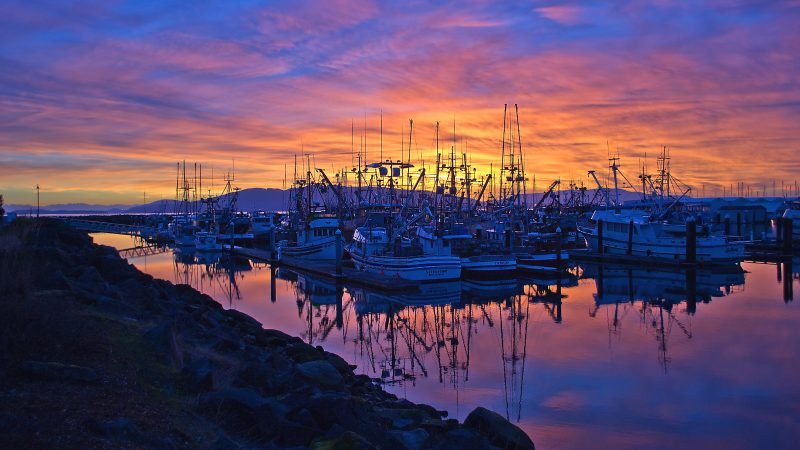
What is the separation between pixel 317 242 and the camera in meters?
48.8

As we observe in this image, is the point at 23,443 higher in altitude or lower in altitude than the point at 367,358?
higher

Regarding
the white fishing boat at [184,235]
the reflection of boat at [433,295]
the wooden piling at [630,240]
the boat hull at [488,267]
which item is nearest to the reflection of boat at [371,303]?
the reflection of boat at [433,295]

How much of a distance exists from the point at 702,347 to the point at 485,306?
10.4 m

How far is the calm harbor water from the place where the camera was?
1479 cm

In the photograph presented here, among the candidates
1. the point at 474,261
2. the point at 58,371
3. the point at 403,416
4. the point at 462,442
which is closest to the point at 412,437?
the point at 462,442

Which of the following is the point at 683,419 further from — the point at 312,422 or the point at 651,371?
the point at 312,422

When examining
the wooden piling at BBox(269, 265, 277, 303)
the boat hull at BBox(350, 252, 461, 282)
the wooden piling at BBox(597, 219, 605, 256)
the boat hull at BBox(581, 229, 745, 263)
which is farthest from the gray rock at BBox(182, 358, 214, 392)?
the wooden piling at BBox(597, 219, 605, 256)

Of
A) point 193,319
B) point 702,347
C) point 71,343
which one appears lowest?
point 702,347

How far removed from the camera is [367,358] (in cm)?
2070

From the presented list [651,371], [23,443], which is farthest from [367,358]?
[23,443]

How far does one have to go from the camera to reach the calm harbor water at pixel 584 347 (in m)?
14.8

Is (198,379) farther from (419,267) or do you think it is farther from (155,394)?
(419,267)

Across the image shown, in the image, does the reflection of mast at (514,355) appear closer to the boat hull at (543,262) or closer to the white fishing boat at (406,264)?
the white fishing boat at (406,264)

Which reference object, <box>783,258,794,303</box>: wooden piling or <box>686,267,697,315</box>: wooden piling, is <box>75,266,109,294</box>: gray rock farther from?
<box>783,258,794,303</box>: wooden piling
